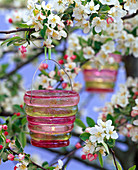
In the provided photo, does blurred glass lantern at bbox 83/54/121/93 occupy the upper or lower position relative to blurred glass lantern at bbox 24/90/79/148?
lower

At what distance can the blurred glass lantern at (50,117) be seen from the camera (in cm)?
104

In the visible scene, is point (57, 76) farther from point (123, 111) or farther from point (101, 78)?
point (101, 78)

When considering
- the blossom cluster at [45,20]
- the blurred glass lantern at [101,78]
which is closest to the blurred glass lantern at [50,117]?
the blossom cluster at [45,20]

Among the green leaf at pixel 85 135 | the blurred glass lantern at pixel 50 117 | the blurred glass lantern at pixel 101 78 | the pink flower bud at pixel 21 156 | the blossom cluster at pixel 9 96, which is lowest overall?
the blossom cluster at pixel 9 96

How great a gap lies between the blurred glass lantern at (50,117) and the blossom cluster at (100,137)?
0.08 meters

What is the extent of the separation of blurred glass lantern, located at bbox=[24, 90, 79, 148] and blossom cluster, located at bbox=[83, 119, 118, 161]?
0.08m

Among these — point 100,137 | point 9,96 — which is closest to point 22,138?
point 100,137

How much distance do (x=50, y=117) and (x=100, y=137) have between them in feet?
0.57

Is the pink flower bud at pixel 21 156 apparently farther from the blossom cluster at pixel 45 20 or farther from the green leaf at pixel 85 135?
the blossom cluster at pixel 45 20

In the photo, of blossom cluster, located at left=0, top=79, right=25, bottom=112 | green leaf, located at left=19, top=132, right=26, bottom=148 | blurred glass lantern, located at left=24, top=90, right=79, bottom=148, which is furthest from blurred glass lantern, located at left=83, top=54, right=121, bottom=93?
blurred glass lantern, located at left=24, top=90, right=79, bottom=148

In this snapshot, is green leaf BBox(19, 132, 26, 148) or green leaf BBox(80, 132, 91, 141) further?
green leaf BBox(19, 132, 26, 148)

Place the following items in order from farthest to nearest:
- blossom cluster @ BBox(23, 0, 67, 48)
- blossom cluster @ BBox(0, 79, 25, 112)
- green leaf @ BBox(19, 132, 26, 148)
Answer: blossom cluster @ BBox(0, 79, 25, 112) → green leaf @ BBox(19, 132, 26, 148) → blossom cluster @ BBox(23, 0, 67, 48)

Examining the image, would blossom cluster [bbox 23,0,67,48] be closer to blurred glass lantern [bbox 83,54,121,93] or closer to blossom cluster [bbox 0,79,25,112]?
blossom cluster [bbox 0,79,25,112]

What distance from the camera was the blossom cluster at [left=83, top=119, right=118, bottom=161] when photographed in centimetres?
103
